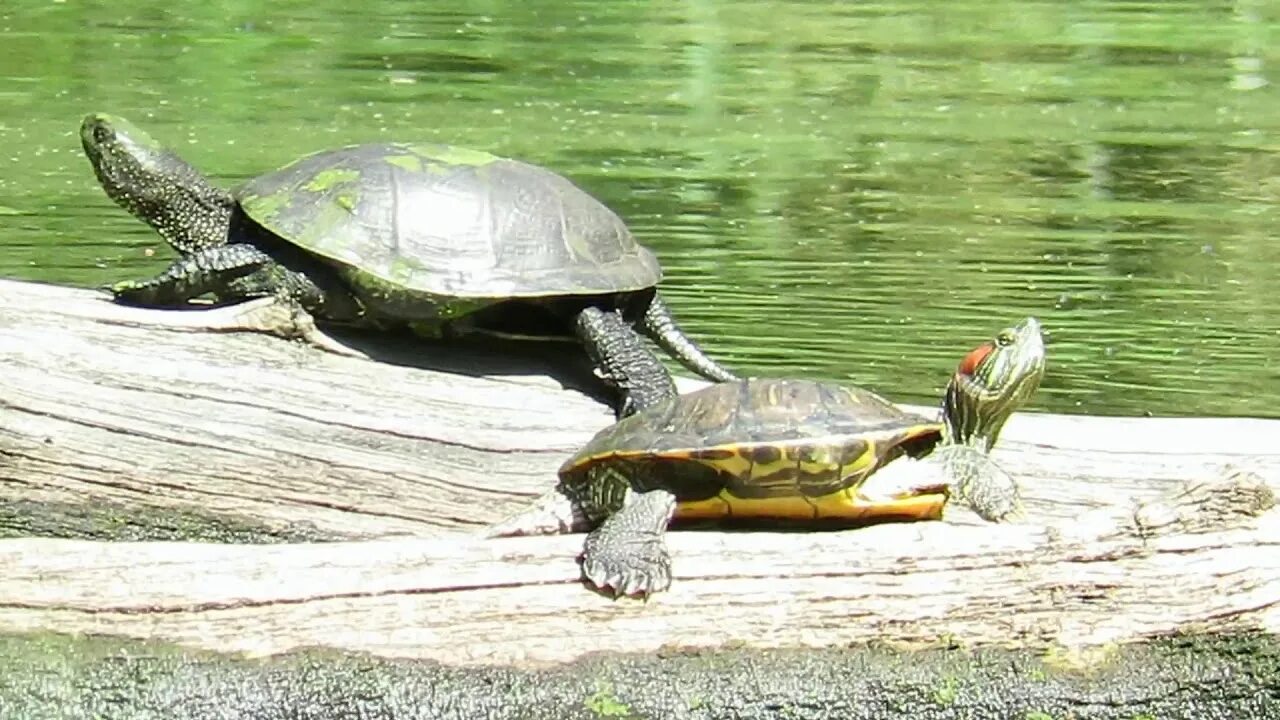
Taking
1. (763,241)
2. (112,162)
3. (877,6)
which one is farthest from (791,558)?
(877,6)

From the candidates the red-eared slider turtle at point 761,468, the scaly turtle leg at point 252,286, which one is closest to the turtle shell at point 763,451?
the red-eared slider turtle at point 761,468

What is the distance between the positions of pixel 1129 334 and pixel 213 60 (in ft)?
15.1

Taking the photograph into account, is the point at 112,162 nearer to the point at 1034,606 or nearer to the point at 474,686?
the point at 474,686

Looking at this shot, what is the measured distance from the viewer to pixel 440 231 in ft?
10.3

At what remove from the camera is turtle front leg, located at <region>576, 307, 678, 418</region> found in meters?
3.11

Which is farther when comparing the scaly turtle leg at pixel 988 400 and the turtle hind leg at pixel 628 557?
the scaly turtle leg at pixel 988 400

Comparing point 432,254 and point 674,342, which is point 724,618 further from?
point 674,342

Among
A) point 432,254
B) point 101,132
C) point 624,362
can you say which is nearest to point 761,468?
point 624,362

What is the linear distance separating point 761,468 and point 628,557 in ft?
1.02

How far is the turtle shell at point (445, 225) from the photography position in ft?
10.2

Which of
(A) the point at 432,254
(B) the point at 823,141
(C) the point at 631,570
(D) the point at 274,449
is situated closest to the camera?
(C) the point at 631,570

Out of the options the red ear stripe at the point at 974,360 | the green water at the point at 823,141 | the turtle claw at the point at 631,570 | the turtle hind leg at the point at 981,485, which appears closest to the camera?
the turtle claw at the point at 631,570

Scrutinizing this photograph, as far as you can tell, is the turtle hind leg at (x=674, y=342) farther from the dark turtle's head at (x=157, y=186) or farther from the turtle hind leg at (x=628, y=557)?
the turtle hind leg at (x=628, y=557)

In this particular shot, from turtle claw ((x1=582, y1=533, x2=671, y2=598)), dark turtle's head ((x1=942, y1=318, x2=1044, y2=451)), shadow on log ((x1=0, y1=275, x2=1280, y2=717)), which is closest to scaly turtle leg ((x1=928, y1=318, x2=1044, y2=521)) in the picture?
dark turtle's head ((x1=942, y1=318, x2=1044, y2=451))
